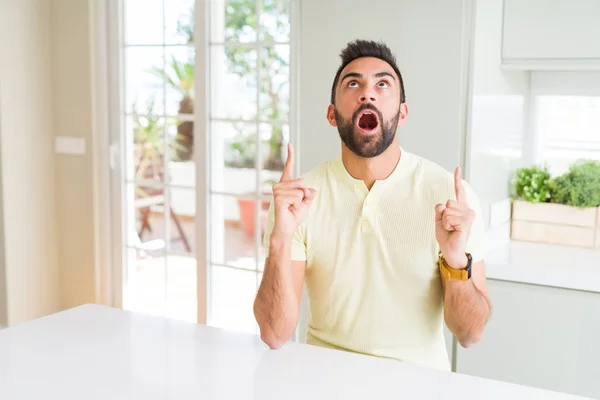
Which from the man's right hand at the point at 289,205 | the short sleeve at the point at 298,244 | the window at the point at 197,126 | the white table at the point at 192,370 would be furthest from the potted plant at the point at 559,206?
the white table at the point at 192,370

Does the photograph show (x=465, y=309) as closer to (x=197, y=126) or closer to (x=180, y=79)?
(x=197, y=126)

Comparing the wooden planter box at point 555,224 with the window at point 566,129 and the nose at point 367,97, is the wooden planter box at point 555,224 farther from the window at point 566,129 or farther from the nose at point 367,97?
the nose at point 367,97

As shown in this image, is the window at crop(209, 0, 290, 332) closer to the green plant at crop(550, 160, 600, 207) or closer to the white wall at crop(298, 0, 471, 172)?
the white wall at crop(298, 0, 471, 172)

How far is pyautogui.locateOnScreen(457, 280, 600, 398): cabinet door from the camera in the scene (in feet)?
8.72

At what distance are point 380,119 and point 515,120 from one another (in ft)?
4.75

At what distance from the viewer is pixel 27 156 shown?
4.07 m

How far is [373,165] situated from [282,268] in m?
0.36

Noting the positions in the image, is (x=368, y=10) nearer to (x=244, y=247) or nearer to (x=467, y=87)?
(x=467, y=87)

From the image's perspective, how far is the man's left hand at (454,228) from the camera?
5.92 feet

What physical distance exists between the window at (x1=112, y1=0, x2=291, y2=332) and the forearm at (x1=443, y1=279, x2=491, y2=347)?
5.62 feet

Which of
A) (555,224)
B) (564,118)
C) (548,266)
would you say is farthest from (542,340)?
(564,118)

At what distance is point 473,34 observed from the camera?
9.23ft

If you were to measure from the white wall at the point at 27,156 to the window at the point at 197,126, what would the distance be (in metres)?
0.41

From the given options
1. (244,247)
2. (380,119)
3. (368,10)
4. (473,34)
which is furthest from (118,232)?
(244,247)
